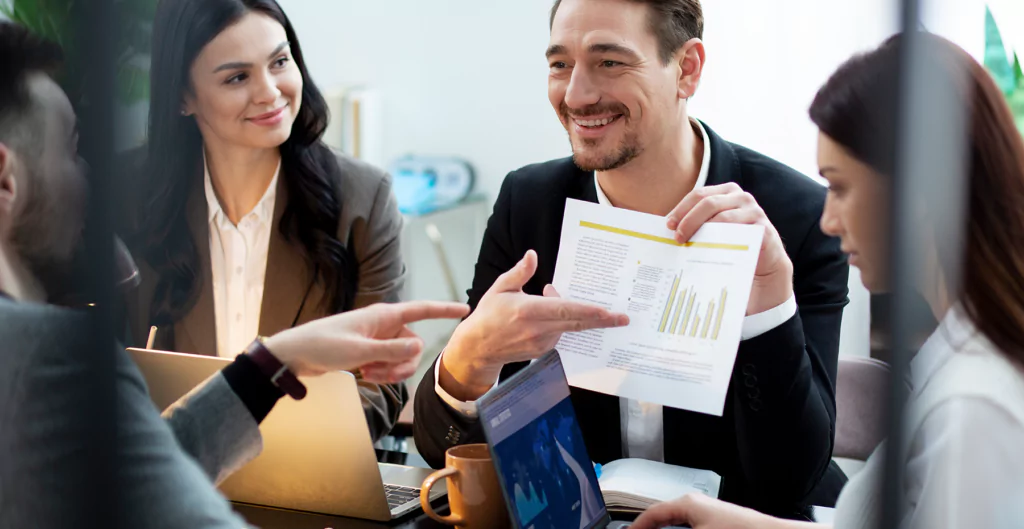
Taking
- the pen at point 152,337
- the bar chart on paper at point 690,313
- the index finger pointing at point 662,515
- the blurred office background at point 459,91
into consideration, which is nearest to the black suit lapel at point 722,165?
the bar chart on paper at point 690,313

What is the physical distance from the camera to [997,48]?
1853mm

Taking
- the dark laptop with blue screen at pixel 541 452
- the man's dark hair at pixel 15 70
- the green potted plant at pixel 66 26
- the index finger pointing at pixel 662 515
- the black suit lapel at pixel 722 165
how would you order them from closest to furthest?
1. the green potted plant at pixel 66 26
2. the man's dark hair at pixel 15 70
3. the dark laptop with blue screen at pixel 541 452
4. the index finger pointing at pixel 662 515
5. the black suit lapel at pixel 722 165

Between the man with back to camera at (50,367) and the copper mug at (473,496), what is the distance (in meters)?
0.31

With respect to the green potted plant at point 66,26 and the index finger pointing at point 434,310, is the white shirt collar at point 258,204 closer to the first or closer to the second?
the index finger pointing at point 434,310

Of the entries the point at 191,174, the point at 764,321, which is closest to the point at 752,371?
the point at 764,321

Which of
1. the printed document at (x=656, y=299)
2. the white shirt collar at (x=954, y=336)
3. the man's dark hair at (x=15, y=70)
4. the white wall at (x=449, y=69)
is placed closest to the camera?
the man's dark hair at (x=15, y=70)

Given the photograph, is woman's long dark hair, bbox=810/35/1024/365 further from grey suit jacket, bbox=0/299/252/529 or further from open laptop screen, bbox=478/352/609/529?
grey suit jacket, bbox=0/299/252/529

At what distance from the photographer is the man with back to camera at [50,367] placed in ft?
2.18

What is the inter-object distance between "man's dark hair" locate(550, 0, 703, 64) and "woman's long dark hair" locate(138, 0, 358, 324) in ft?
1.72

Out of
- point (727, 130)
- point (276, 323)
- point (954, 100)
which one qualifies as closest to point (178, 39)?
point (276, 323)

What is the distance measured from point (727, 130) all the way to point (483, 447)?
7.04 feet

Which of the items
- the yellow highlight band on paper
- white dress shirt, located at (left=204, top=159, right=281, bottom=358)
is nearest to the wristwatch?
the yellow highlight band on paper

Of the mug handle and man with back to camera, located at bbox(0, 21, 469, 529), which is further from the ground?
man with back to camera, located at bbox(0, 21, 469, 529)

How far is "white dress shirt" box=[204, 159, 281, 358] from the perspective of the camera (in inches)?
69.0
